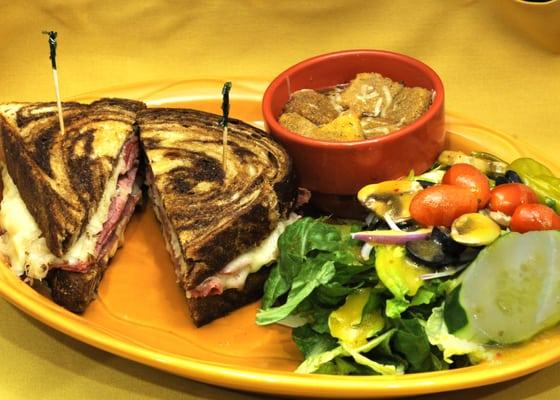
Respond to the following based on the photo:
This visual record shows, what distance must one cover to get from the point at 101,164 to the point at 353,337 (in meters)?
1.09

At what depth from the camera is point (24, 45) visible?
12.9ft

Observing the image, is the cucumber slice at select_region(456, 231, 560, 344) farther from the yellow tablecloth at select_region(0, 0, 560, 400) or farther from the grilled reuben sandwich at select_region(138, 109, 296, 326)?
the yellow tablecloth at select_region(0, 0, 560, 400)

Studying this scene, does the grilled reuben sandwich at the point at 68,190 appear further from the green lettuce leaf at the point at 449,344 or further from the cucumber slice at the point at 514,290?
the cucumber slice at the point at 514,290

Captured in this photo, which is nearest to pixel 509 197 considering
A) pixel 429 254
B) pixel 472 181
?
pixel 472 181

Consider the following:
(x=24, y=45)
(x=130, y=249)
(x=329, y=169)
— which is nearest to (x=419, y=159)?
(x=329, y=169)

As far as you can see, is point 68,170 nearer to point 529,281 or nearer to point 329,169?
point 329,169

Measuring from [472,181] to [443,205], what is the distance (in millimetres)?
148

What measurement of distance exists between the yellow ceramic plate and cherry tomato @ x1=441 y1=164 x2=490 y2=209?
0.45m

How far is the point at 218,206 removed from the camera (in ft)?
8.48

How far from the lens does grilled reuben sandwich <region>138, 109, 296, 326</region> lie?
2.50m

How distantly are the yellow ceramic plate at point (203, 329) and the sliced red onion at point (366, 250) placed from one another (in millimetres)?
362

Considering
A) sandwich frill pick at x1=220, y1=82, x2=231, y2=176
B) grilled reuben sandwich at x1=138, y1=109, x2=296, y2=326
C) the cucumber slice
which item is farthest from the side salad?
sandwich frill pick at x1=220, y1=82, x2=231, y2=176

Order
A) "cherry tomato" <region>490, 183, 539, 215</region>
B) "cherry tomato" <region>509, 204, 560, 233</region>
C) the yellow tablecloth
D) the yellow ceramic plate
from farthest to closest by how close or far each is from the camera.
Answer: the yellow tablecloth, "cherry tomato" <region>490, 183, 539, 215</region>, "cherry tomato" <region>509, 204, 560, 233</region>, the yellow ceramic plate

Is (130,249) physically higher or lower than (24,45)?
lower
